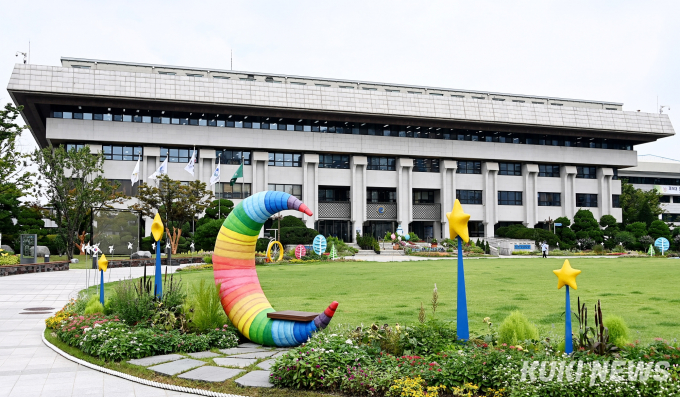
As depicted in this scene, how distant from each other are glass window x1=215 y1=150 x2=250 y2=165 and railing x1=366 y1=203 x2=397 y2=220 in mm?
14362

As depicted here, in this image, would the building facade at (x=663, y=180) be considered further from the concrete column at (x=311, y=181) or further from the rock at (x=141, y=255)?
the rock at (x=141, y=255)

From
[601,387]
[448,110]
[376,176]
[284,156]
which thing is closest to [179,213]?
[284,156]

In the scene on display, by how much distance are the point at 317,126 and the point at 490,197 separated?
22132 millimetres

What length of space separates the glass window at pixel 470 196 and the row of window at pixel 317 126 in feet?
20.2

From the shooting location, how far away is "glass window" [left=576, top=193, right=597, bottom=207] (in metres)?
65.2

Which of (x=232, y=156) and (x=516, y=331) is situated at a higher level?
(x=232, y=156)

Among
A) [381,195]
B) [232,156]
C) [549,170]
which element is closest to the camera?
[232,156]

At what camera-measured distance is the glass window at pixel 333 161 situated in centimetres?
5722

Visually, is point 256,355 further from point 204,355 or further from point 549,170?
point 549,170

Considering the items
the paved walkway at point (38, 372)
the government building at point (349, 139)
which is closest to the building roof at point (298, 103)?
the government building at point (349, 139)

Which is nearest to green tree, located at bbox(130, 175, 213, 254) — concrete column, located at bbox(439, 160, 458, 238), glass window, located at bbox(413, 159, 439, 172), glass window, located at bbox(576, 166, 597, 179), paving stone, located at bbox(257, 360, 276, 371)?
glass window, located at bbox(413, 159, 439, 172)

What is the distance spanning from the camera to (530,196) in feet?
206

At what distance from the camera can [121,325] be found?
8.81m

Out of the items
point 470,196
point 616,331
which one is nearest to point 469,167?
point 470,196
